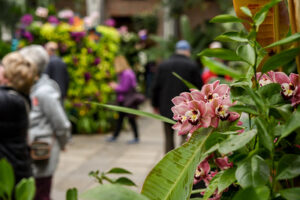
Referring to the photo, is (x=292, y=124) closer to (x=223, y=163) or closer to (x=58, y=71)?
(x=223, y=163)

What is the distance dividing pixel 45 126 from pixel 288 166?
3.29 metres

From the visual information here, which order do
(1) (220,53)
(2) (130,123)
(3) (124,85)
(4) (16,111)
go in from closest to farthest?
(1) (220,53)
(4) (16,111)
(2) (130,123)
(3) (124,85)

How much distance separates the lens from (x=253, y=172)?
1.97 ft

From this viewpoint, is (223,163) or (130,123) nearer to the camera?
(223,163)

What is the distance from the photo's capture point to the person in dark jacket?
588 centimetres

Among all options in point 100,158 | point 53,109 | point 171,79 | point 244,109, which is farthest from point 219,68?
point 100,158

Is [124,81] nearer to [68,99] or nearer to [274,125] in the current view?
[68,99]

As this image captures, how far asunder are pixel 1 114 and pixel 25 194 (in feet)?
5.74

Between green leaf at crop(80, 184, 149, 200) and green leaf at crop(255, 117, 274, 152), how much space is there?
19 cm

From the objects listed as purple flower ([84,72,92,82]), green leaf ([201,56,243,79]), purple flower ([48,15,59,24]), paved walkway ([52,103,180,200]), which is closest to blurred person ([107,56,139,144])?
paved walkway ([52,103,180,200])

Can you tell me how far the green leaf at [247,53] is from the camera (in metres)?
0.67

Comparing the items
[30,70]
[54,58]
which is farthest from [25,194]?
[54,58]

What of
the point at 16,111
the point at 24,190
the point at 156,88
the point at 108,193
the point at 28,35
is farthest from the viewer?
the point at 28,35

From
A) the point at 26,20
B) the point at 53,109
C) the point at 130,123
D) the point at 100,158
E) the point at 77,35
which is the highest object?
the point at 26,20
